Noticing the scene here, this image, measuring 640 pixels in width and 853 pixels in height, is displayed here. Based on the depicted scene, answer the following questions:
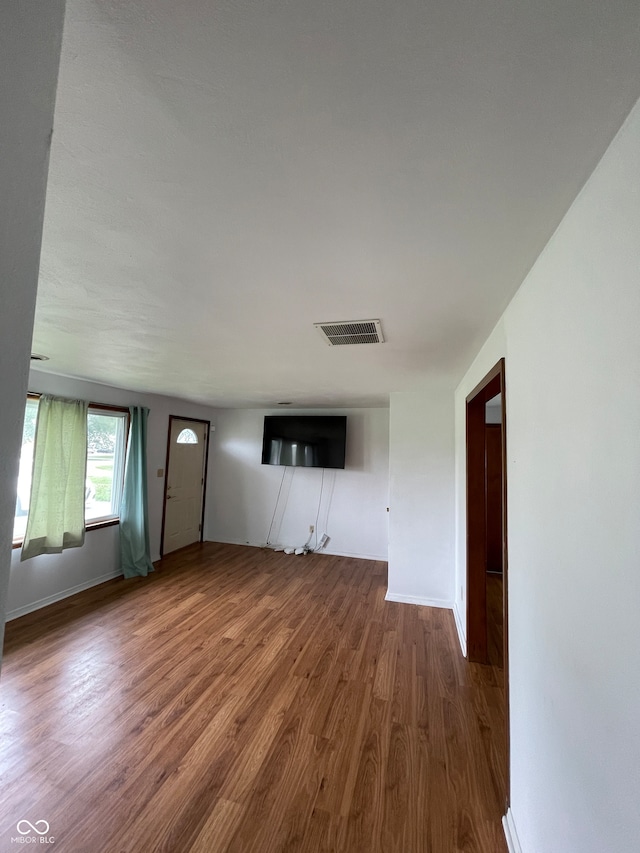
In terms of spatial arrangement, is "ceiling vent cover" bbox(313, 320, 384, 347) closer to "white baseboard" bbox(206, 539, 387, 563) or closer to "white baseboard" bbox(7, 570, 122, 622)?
"white baseboard" bbox(7, 570, 122, 622)

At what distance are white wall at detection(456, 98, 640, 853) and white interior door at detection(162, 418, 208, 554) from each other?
4.56 meters

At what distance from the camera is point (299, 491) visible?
5312 millimetres

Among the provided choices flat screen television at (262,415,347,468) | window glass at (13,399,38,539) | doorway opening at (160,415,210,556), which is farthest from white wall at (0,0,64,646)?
doorway opening at (160,415,210,556)

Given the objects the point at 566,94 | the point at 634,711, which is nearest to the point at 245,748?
the point at 634,711

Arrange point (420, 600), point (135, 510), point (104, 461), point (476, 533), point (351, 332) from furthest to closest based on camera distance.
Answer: point (135, 510) → point (104, 461) → point (420, 600) → point (476, 533) → point (351, 332)

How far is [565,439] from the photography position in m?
0.93

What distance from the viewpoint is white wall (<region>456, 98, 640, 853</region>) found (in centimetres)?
64

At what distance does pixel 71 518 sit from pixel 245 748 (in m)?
2.73

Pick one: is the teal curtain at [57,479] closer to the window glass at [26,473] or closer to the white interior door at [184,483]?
the window glass at [26,473]

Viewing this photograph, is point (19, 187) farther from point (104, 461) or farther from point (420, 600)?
point (104, 461)

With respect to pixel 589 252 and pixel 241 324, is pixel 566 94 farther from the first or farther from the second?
pixel 241 324

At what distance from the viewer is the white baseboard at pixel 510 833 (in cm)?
126

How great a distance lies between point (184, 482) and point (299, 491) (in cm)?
173

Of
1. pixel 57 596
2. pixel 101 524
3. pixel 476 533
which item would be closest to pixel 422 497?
pixel 476 533
